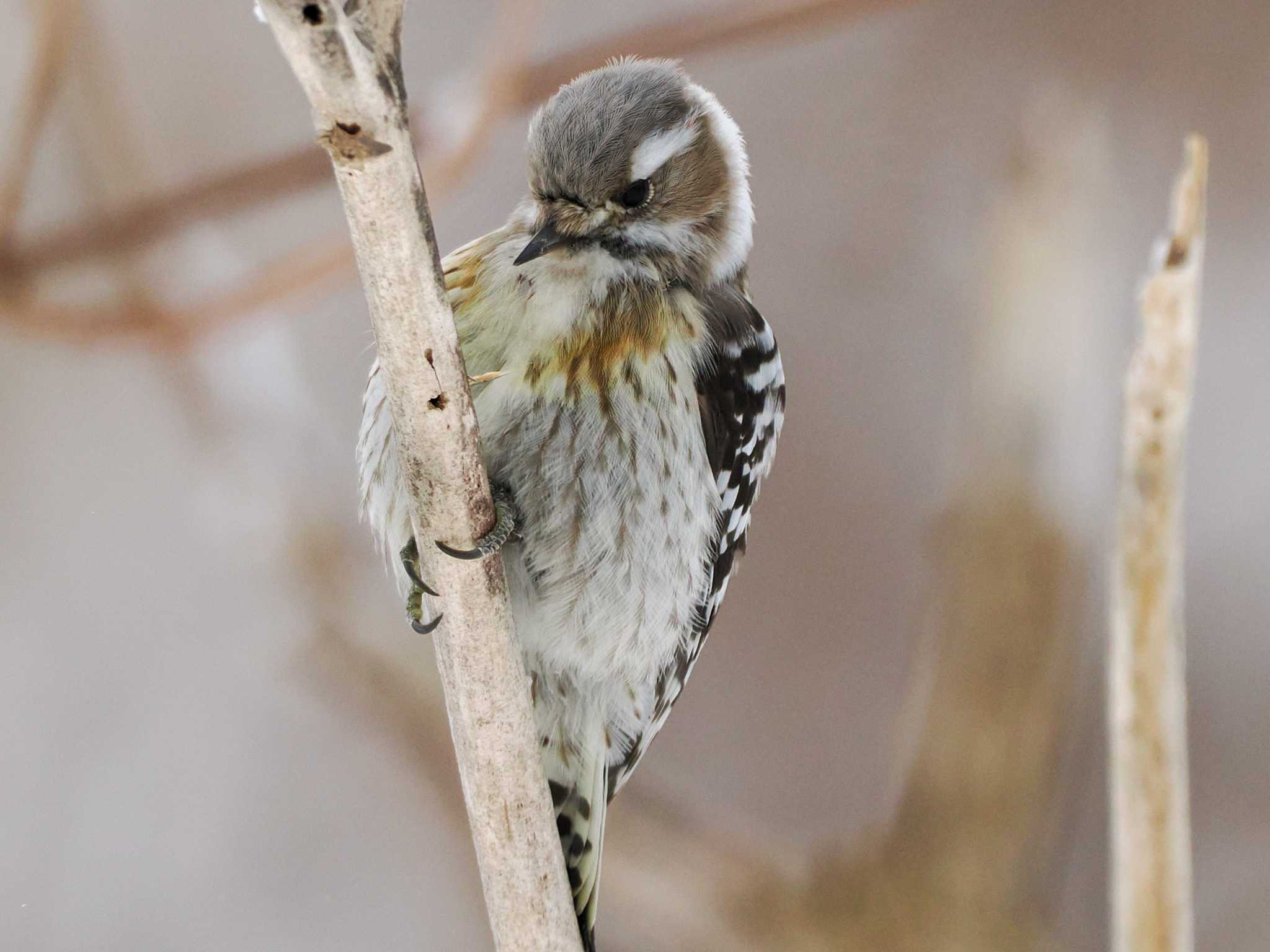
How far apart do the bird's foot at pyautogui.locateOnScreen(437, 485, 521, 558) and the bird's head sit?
22 centimetres

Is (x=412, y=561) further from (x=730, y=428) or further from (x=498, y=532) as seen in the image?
(x=730, y=428)

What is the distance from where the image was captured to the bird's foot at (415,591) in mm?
1008

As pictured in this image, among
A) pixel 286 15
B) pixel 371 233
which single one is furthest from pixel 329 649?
pixel 286 15

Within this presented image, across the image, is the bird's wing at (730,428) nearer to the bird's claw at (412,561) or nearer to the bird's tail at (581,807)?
the bird's tail at (581,807)

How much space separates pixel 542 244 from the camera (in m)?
1.09

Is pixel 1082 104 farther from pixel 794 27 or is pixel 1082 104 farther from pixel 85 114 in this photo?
pixel 85 114

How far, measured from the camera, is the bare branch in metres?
1.20

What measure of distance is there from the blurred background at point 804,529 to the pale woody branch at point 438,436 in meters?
1.01

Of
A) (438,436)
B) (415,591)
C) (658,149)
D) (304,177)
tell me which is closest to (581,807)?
(415,591)

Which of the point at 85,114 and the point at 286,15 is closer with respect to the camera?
the point at 286,15

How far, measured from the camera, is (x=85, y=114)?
1810 mm

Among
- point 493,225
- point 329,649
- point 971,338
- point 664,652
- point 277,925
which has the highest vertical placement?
point 493,225

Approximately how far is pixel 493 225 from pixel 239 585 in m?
0.83

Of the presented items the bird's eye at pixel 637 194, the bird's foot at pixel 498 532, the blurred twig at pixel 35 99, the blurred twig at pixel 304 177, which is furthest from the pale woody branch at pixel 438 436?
the blurred twig at pixel 35 99
